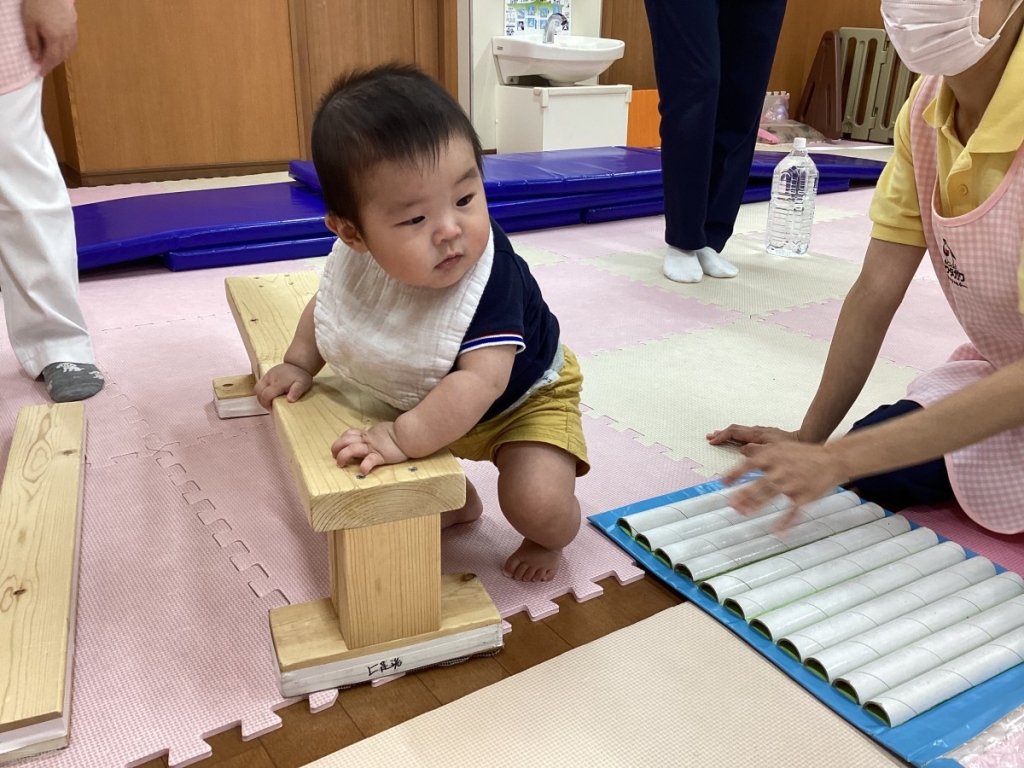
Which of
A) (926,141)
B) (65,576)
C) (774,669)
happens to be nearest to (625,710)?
(774,669)

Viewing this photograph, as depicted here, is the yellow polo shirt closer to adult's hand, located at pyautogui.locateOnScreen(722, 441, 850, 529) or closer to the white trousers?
adult's hand, located at pyautogui.locateOnScreen(722, 441, 850, 529)

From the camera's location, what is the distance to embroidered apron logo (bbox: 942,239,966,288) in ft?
3.71

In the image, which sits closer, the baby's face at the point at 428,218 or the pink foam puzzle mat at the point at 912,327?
the baby's face at the point at 428,218

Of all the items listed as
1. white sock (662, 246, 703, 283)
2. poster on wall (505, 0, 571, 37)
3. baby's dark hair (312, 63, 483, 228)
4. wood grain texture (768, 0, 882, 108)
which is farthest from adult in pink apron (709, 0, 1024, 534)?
wood grain texture (768, 0, 882, 108)

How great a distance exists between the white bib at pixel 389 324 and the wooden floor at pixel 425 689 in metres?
0.31

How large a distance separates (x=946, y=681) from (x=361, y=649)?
0.63m

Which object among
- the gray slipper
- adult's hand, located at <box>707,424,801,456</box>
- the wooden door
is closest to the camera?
adult's hand, located at <box>707,424,801,456</box>

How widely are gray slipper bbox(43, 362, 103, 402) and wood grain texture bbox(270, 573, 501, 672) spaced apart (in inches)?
34.6

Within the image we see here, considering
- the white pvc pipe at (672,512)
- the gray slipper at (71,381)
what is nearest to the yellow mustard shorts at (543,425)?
the white pvc pipe at (672,512)

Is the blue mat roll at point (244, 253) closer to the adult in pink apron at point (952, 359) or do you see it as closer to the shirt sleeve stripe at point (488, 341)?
the adult in pink apron at point (952, 359)

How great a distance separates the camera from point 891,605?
102cm

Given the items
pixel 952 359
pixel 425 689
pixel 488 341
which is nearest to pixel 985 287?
pixel 952 359

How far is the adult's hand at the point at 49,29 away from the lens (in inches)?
59.3

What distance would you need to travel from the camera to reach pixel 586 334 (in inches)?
80.0
